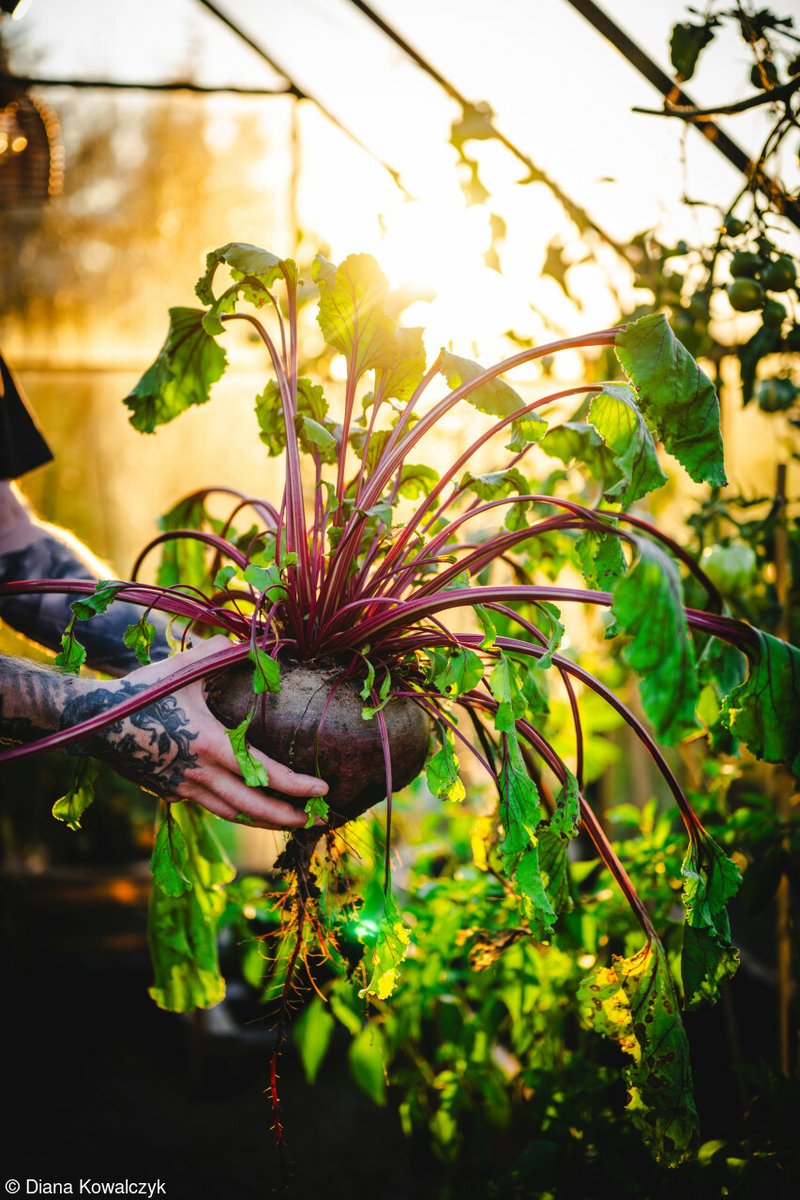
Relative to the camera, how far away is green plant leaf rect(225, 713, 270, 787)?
0.72 metres

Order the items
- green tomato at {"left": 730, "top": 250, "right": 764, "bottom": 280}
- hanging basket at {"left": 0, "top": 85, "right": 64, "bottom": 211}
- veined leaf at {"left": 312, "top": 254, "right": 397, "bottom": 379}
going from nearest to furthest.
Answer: veined leaf at {"left": 312, "top": 254, "right": 397, "bottom": 379} → green tomato at {"left": 730, "top": 250, "right": 764, "bottom": 280} → hanging basket at {"left": 0, "top": 85, "right": 64, "bottom": 211}

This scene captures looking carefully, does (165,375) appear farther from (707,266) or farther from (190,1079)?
(190,1079)

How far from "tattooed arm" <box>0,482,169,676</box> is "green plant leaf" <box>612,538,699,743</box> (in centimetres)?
68

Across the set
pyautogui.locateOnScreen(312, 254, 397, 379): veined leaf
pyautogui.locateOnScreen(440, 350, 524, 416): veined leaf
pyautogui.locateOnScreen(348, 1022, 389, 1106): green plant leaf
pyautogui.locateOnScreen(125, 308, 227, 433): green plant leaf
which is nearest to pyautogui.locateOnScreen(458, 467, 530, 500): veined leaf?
pyautogui.locateOnScreen(440, 350, 524, 416): veined leaf

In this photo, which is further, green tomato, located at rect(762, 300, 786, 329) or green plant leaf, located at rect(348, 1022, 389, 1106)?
green plant leaf, located at rect(348, 1022, 389, 1106)

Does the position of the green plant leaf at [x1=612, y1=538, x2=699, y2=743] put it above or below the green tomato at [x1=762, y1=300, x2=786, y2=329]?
below

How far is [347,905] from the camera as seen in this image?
92 cm

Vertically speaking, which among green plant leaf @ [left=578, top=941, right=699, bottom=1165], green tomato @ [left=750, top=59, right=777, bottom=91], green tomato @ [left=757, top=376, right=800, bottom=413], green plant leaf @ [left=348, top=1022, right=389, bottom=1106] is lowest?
green plant leaf @ [left=348, top=1022, right=389, bottom=1106]

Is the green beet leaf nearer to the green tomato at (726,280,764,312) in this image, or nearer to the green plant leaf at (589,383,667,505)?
the green plant leaf at (589,383,667,505)

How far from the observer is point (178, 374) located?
101cm

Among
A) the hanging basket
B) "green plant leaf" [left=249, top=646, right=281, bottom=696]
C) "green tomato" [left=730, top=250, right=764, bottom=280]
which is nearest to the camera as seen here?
"green plant leaf" [left=249, top=646, right=281, bottom=696]

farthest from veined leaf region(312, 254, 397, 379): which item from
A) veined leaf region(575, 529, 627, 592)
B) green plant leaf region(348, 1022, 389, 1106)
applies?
green plant leaf region(348, 1022, 389, 1106)

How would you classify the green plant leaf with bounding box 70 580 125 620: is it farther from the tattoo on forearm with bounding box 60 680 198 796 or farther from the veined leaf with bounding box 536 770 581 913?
the veined leaf with bounding box 536 770 581 913

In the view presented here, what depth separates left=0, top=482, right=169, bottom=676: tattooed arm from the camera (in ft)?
3.66
